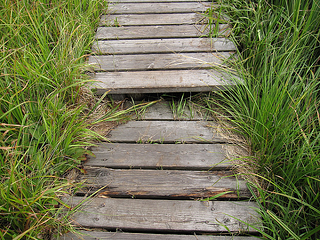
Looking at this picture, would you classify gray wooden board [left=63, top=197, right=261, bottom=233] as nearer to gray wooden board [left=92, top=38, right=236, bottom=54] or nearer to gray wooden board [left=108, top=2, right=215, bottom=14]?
gray wooden board [left=92, top=38, right=236, bottom=54]

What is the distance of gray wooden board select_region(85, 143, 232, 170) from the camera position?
1756mm

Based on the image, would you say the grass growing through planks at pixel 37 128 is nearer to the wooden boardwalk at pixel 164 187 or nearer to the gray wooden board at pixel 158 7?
the wooden boardwalk at pixel 164 187

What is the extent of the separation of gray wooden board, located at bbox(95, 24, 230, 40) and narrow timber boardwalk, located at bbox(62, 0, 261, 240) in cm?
1

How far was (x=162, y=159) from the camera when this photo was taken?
179 cm

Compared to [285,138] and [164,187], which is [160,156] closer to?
[164,187]

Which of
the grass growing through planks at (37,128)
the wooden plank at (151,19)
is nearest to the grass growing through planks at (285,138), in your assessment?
the wooden plank at (151,19)

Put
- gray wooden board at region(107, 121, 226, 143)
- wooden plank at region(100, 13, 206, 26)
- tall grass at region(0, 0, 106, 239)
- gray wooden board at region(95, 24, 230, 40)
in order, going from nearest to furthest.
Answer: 1. tall grass at region(0, 0, 106, 239)
2. gray wooden board at region(107, 121, 226, 143)
3. gray wooden board at region(95, 24, 230, 40)
4. wooden plank at region(100, 13, 206, 26)

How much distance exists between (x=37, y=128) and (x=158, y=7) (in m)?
Result: 2.21

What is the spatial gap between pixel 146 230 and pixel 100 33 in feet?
7.15

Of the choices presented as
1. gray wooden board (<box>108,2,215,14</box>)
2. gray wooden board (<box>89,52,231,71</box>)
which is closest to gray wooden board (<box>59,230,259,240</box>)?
gray wooden board (<box>89,52,231,71</box>)

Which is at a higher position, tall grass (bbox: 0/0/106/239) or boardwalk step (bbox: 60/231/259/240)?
tall grass (bbox: 0/0/106/239)

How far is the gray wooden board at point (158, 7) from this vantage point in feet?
9.70

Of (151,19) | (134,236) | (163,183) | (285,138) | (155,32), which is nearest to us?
(134,236)

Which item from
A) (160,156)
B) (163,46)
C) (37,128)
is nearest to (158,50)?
(163,46)
